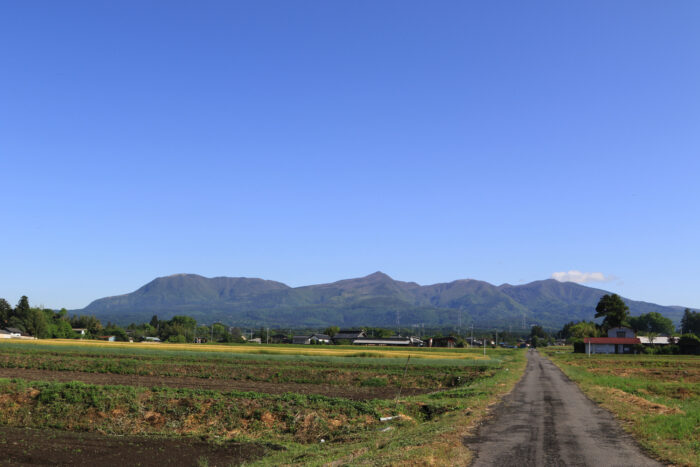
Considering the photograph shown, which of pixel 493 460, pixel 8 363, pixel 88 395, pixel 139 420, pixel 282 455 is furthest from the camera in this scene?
pixel 8 363

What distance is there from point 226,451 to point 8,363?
51399 millimetres

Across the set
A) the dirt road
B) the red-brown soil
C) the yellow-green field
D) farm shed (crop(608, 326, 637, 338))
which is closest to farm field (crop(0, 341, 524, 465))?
the red-brown soil

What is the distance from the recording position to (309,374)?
57.8 meters

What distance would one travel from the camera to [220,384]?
4638 centimetres

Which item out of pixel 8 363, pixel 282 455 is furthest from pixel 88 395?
→ pixel 8 363

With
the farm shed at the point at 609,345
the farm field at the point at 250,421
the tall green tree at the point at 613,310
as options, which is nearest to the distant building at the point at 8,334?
the farm field at the point at 250,421

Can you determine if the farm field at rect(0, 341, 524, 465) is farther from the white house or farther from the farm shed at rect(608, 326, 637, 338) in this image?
the farm shed at rect(608, 326, 637, 338)

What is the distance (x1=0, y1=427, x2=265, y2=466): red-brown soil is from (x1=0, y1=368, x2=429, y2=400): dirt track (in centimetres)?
1665

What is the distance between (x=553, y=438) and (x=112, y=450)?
17997 millimetres

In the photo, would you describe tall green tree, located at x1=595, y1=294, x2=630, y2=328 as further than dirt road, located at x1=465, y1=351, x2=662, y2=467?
Yes

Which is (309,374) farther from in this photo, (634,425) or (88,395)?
(634,425)

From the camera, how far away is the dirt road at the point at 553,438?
671 inches

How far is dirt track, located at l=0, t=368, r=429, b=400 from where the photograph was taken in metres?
42.6

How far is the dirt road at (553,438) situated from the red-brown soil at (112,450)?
9817 mm
